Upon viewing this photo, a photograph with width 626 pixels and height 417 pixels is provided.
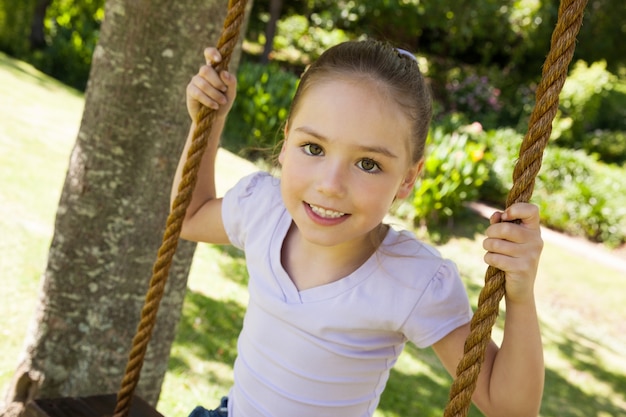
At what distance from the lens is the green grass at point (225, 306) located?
4316 mm

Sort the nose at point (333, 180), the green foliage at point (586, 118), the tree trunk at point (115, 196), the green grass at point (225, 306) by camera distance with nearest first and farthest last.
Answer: the nose at point (333, 180)
the tree trunk at point (115, 196)
the green grass at point (225, 306)
the green foliage at point (586, 118)

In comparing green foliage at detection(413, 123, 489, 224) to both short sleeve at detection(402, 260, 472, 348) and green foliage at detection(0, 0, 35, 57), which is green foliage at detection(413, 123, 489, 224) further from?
green foliage at detection(0, 0, 35, 57)

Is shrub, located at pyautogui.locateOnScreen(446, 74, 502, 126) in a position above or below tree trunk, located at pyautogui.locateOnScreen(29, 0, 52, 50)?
above

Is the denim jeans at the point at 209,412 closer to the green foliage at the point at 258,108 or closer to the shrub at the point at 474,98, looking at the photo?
the green foliage at the point at 258,108

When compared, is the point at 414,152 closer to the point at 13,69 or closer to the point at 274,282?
the point at 274,282

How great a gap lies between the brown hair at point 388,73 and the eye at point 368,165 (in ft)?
0.47

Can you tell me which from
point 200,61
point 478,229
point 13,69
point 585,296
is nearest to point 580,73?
point 478,229

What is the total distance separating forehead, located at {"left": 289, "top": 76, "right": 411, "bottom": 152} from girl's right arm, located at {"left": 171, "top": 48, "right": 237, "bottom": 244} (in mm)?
338

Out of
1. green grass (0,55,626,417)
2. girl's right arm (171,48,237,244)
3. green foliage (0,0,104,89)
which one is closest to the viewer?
girl's right arm (171,48,237,244)

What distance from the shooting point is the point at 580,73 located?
16203mm

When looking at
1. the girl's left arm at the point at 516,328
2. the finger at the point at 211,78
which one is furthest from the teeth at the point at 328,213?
the finger at the point at 211,78

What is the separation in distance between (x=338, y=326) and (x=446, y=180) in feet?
28.0

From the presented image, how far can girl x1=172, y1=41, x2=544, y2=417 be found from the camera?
164 cm

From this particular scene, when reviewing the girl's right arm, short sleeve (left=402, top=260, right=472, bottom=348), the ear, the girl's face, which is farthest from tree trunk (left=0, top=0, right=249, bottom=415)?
short sleeve (left=402, top=260, right=472, bottom=348)
